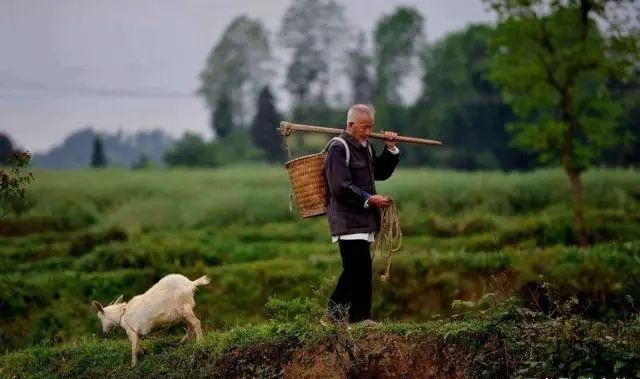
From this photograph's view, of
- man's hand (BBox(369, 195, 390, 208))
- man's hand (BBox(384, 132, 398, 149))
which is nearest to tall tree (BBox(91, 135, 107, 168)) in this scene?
man's hand (BBox(384, 132, 398, 149))

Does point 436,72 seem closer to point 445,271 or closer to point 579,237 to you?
point 579,237

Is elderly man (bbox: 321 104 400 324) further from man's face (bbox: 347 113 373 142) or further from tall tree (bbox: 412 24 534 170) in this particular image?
tall tree (bbox: 412 24 534 170)

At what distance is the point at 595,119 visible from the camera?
23938mm

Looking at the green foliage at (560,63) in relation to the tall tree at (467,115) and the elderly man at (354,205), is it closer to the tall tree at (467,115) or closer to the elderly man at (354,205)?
the elderly man at (354,205)

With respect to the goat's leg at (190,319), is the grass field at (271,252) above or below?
below

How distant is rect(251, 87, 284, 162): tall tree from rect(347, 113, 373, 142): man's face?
40.3 metres

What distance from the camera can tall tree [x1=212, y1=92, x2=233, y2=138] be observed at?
51156 millimetres

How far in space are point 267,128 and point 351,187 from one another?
41.5 meters

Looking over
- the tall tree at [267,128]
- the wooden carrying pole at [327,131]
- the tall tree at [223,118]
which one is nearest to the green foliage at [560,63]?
the wooden carrying pole at [327,131]

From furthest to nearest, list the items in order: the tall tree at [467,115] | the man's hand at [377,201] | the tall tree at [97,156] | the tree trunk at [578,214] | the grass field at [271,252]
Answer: the tall tree at [97,156] → the tall tree at [467,115] → the tree trunk at [578,214] → the grass field at [271,252] → the man's hand at [377,201]

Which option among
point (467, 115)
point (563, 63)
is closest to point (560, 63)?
point (563, 63)

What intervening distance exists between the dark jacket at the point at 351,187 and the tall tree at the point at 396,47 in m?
42.8

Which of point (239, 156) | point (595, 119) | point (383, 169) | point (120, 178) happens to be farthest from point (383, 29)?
point (383, 169)

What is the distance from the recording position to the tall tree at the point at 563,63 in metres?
23.4
